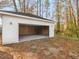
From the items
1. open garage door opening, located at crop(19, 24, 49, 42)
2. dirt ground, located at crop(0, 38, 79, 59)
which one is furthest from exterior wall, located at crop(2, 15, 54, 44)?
open garage door opening, located at crop(19, 24, 49, 42)

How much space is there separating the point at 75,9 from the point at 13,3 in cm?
1243

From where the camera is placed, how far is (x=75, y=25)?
20297 mm

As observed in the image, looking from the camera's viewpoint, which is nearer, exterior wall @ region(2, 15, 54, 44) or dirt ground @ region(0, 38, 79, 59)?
dirt ground @ region(0, 38, 79, 59)

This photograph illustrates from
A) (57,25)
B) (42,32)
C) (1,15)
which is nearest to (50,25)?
(42,32)

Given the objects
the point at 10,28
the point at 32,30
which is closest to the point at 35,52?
the point at 10,28

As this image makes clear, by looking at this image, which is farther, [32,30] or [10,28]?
[32,30]

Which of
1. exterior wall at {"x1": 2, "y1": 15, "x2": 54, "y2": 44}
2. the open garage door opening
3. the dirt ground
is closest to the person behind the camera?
the dirt ground

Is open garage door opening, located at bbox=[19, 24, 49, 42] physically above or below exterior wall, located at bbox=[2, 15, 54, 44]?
below

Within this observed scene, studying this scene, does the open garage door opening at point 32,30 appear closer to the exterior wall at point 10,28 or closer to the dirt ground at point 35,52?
the exterior wall at point 10,28

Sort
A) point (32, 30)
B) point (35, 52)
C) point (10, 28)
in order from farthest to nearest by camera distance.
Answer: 1. point (32, 30)
2. point (10, 28)
3. point (35, 52)

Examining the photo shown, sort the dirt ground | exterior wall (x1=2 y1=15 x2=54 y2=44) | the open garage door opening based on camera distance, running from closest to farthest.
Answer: the dirt ground, exterior wall (x1=2 y1=15 x2=54 y2=44), the open garage door opening

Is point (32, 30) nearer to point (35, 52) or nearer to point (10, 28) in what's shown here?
point (10, 28)

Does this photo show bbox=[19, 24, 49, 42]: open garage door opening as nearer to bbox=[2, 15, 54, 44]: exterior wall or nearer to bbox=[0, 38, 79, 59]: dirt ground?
bbox=[2, 15, 54, 44]: exterior wall

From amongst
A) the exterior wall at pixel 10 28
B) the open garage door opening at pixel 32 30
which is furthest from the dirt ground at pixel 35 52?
the open garage door opening at pixel 32 30
